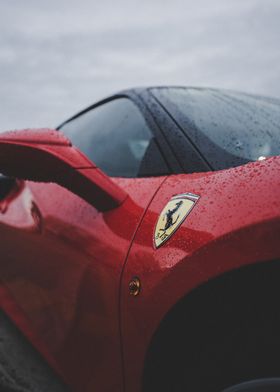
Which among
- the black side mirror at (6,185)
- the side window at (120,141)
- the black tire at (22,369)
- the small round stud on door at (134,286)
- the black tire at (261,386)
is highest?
the side window at (120,141)

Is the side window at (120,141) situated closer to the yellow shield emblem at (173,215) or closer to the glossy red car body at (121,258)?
the glossy red car body at (121,258)

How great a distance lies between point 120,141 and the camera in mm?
1829

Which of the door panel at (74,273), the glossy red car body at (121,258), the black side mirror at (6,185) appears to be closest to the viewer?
the glossy red car body at (121,258)

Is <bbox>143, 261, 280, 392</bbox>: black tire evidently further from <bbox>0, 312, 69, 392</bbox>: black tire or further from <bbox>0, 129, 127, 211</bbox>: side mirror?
<bbox>0, 312, 69, 392</bbox>: black tire

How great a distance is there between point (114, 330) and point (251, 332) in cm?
40

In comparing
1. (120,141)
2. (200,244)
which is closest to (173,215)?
(200,244)

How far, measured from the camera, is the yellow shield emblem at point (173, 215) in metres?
1.03

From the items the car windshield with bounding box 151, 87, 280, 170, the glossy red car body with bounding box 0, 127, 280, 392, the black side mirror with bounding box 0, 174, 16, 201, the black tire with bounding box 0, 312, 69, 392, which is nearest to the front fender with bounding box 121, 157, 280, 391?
the glossy red car body with bounding box 0, 127, 280, 392

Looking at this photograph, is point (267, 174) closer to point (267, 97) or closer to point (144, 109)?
point (144, 109)

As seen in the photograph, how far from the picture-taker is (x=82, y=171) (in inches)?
50.9

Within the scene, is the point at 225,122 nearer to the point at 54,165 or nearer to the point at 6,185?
the point at 54,165

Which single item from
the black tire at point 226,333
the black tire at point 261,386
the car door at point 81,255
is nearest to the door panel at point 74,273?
the car door at point 81,255

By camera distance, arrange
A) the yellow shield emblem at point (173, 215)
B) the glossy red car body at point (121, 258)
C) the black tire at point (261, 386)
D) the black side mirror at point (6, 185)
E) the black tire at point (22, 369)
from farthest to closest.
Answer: the black side mirror at point (6, 185)
the black tire at point (22, 369)
the yellow shield emblem at point (173, 215)
the glossy red car body at point (121, 258)
the black tire at point (261, 386)

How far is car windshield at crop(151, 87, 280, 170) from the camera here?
4.19 ft
